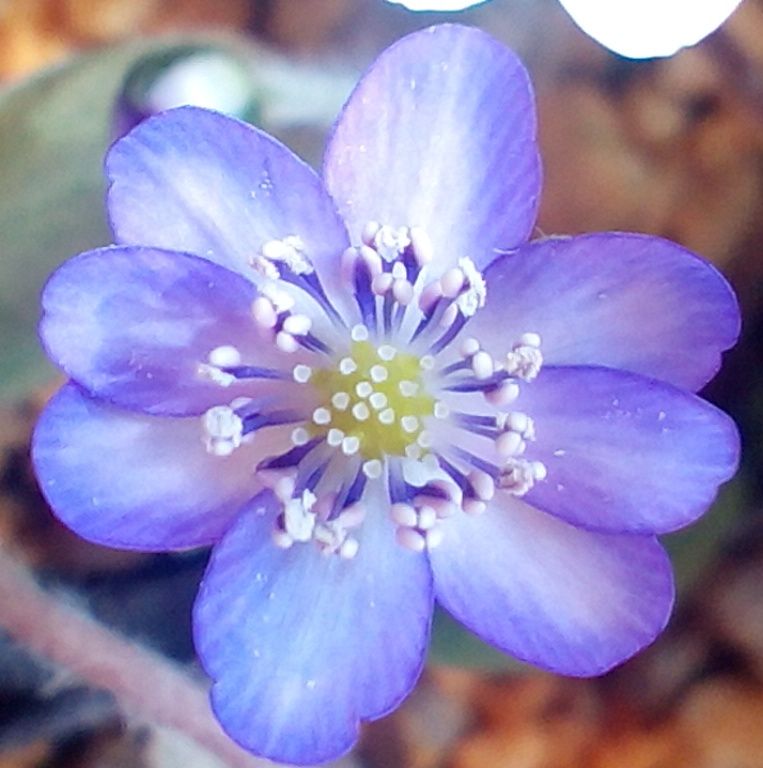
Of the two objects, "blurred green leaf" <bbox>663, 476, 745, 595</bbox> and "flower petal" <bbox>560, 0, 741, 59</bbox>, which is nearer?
"flower petal" <bbox>560, 0, 741, 59</bbox>

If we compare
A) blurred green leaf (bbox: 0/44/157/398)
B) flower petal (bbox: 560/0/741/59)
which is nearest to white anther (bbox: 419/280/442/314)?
flower petal (bbox: 560/0/741/59)

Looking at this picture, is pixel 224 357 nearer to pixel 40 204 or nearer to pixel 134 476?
pixel 134 476

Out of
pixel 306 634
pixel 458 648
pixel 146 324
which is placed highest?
pixel 146 324

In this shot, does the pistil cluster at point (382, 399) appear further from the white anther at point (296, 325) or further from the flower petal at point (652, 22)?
the flower petal at point (652, 22)

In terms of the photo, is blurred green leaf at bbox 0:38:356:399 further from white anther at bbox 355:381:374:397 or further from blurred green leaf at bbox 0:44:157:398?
white anther at bbox 355:381:374:397

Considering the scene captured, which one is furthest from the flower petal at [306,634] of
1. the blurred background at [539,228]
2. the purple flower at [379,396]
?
the blurred background at [539,228]

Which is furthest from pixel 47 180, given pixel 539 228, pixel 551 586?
pixel 551 586
